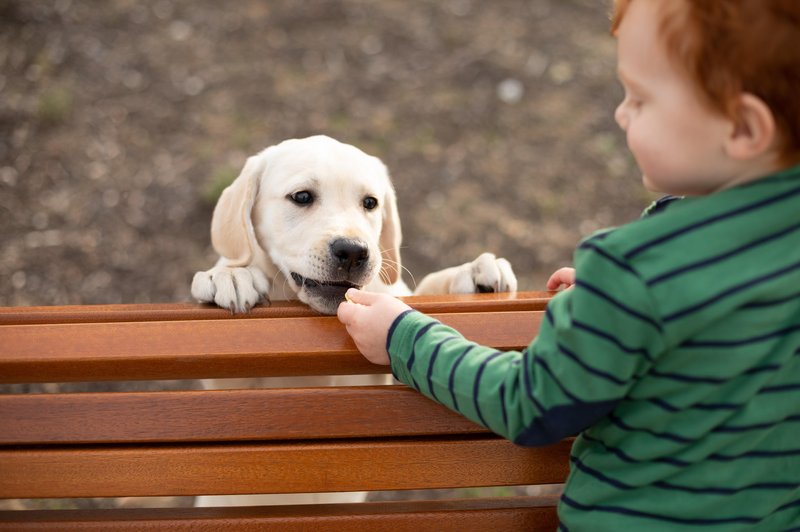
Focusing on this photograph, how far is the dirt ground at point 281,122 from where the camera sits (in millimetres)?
4875

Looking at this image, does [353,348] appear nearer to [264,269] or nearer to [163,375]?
[163,375]

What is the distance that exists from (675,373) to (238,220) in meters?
1.70

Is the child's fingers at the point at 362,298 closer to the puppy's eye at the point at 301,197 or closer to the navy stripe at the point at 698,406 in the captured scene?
the navy stripe at the point at 698,406

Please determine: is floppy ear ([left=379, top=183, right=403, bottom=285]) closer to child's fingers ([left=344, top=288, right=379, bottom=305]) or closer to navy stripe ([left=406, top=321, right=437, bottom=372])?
child's fingers ([left=344, top=288, right=379, bottom=305])

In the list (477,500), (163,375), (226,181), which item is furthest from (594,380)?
(226,181)

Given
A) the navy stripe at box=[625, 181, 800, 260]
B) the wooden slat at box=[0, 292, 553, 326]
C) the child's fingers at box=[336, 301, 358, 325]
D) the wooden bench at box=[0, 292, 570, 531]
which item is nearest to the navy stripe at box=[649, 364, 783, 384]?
the navy stripe at box=[625, 181, 800, 260]

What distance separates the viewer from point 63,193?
505cm

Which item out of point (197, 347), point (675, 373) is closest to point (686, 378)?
point (675, 373)

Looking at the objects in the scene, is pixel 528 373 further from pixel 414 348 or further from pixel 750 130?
pixel 750 130

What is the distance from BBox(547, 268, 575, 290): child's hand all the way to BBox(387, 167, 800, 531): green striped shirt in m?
0.63

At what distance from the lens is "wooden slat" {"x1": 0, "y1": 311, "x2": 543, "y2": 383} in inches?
65.6

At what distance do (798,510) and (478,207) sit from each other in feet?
12.7

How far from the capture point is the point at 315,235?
8.26 ft

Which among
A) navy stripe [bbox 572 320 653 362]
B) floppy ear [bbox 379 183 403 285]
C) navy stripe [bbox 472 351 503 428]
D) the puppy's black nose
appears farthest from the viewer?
floppy ear [bbox 379 183 403 285]
